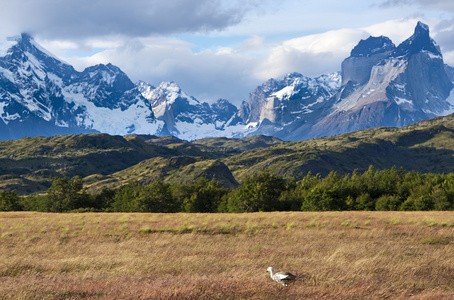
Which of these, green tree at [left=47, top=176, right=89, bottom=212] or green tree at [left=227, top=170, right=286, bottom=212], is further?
green tree at [left=47, top=176, right=89, bottom=212]

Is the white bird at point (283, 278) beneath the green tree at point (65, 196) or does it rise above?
above

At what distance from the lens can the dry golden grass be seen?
12.9 metres

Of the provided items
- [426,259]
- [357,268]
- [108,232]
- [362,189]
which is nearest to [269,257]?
[357,268]

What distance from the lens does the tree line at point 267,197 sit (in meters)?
77.4

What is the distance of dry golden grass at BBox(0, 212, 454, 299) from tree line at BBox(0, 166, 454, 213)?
5000 centimetres

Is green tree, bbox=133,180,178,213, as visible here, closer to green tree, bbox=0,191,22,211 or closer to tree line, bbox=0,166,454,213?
tree line, bbox=0,166,454,213

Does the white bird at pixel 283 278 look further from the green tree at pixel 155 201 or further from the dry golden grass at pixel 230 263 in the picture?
the green tree at pixel 155 201

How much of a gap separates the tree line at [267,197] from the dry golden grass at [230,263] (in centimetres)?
5000

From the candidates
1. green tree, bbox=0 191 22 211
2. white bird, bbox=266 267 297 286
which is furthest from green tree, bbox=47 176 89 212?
white bird, bbox=266 267 297 286

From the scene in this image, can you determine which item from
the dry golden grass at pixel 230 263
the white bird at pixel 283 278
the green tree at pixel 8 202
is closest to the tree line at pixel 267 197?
the green tree at pixel 8 202

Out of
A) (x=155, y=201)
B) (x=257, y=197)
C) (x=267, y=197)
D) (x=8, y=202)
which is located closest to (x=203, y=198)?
(x=155, y=201)

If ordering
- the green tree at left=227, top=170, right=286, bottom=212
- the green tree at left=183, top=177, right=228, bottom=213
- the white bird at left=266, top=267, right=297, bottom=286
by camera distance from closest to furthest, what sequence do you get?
1. the white bird at left=266, top=267, right=297, bottom=286
2. the green tree at left=227, top=170, right=286, bottom=212
3. the green tree at left=183, top=177, right=228, bottom=213

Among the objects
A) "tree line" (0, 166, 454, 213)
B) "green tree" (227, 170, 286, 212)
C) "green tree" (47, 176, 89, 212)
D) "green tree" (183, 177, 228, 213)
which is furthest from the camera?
"green tree" (47, 176, 89, 212)

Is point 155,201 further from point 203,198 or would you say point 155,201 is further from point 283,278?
point 283,278
